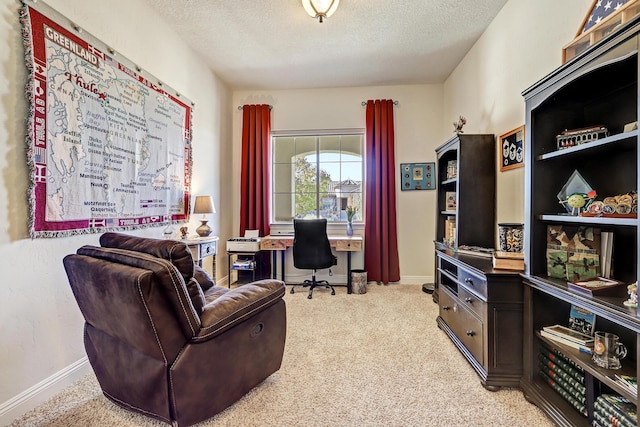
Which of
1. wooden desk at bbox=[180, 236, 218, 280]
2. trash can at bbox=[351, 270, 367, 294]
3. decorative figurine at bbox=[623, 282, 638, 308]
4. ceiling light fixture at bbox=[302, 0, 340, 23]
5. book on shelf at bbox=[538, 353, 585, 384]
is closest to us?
decorative figurine at bbox=[623, 282, 638, 308]

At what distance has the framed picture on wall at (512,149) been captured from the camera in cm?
226

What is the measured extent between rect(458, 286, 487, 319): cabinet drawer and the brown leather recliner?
1359mm

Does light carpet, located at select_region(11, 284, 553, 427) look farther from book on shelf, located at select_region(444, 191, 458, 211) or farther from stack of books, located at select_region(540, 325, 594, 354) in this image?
book on shelf, located at select_region(444, 191, 458, 211)

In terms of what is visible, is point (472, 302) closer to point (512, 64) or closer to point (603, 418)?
point (603, 418)

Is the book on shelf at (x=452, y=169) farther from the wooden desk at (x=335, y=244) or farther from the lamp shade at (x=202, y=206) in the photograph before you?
the lamp shade at (x=202, y=206)

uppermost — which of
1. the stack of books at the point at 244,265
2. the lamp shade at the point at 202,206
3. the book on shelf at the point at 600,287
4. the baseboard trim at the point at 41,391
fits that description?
the lamp shade at the point at 202,206

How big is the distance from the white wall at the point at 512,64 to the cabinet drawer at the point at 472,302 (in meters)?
0.76

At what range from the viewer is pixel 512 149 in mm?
2381

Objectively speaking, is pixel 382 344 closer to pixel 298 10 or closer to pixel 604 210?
pixel 604 210

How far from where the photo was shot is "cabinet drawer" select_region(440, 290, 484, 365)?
188 centimetres

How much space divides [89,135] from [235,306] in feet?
5.17

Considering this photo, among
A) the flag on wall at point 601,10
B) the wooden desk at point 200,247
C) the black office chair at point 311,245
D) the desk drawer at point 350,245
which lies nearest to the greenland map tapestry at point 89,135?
the wooden desk at point 200,247

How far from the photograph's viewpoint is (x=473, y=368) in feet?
6.33

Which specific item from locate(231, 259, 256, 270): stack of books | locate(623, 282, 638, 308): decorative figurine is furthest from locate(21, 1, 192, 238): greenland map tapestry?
locate(623, 282, 638, 308): decorative figurine
